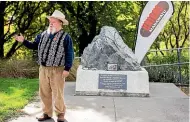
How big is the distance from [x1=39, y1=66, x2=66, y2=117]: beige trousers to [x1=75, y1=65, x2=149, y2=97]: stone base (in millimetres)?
2798

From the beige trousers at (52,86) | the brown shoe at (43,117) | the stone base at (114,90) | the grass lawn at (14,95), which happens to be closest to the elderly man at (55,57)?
the beige trousers at (52,86)

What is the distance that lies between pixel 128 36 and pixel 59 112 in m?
15.2

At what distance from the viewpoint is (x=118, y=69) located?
10.0 m

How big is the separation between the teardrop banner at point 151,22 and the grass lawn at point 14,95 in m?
3.50

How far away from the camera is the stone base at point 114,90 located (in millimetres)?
9648

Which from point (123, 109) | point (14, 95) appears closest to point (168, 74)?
point (123, 109)

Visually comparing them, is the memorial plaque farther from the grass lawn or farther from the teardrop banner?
the teardrop banner

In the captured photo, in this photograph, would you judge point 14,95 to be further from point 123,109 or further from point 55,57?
point 55,57

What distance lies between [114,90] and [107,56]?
0.95 metres

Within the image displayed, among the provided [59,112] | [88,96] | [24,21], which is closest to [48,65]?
[59,112]

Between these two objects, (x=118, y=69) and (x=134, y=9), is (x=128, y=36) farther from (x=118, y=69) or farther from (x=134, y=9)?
(x=118, y=69)

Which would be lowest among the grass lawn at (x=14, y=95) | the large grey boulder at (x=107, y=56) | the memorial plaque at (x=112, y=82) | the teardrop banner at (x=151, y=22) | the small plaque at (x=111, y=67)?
→ the grass lawn at (x=14, y=95)

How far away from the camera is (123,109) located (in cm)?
814

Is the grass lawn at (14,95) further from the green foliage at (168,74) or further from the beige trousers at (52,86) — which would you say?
the green foliage at (168,74)
